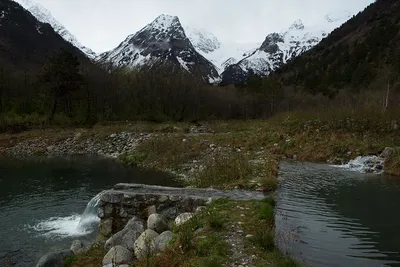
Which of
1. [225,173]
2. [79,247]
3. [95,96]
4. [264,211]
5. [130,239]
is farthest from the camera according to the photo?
[95,96]

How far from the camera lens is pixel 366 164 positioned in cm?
1638

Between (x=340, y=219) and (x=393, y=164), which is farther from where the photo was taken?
(x=393, y=164)

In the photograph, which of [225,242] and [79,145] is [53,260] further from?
[79,145]

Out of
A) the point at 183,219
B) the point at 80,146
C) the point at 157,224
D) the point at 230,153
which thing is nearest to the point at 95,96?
the point at 80,146

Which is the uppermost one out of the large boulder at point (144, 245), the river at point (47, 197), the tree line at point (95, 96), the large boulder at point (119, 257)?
the tree line at point (95, 96)

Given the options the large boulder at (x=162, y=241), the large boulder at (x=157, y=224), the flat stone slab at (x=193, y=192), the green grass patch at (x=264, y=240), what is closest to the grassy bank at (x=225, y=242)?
the green grass patch at (x=264, y=240)

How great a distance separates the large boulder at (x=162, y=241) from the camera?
23.0 ft

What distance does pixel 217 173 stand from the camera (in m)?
14.2

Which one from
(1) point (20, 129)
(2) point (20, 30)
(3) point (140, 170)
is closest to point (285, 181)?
(3) point (140, 170)

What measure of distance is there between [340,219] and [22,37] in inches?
4732

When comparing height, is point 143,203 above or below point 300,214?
below

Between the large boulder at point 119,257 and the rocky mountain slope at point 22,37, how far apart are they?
95.2 m

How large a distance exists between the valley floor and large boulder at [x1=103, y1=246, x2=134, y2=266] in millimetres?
832

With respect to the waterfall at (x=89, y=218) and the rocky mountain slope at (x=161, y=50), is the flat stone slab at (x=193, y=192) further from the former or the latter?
the rocky mountain slope at (x=161, y=50)
